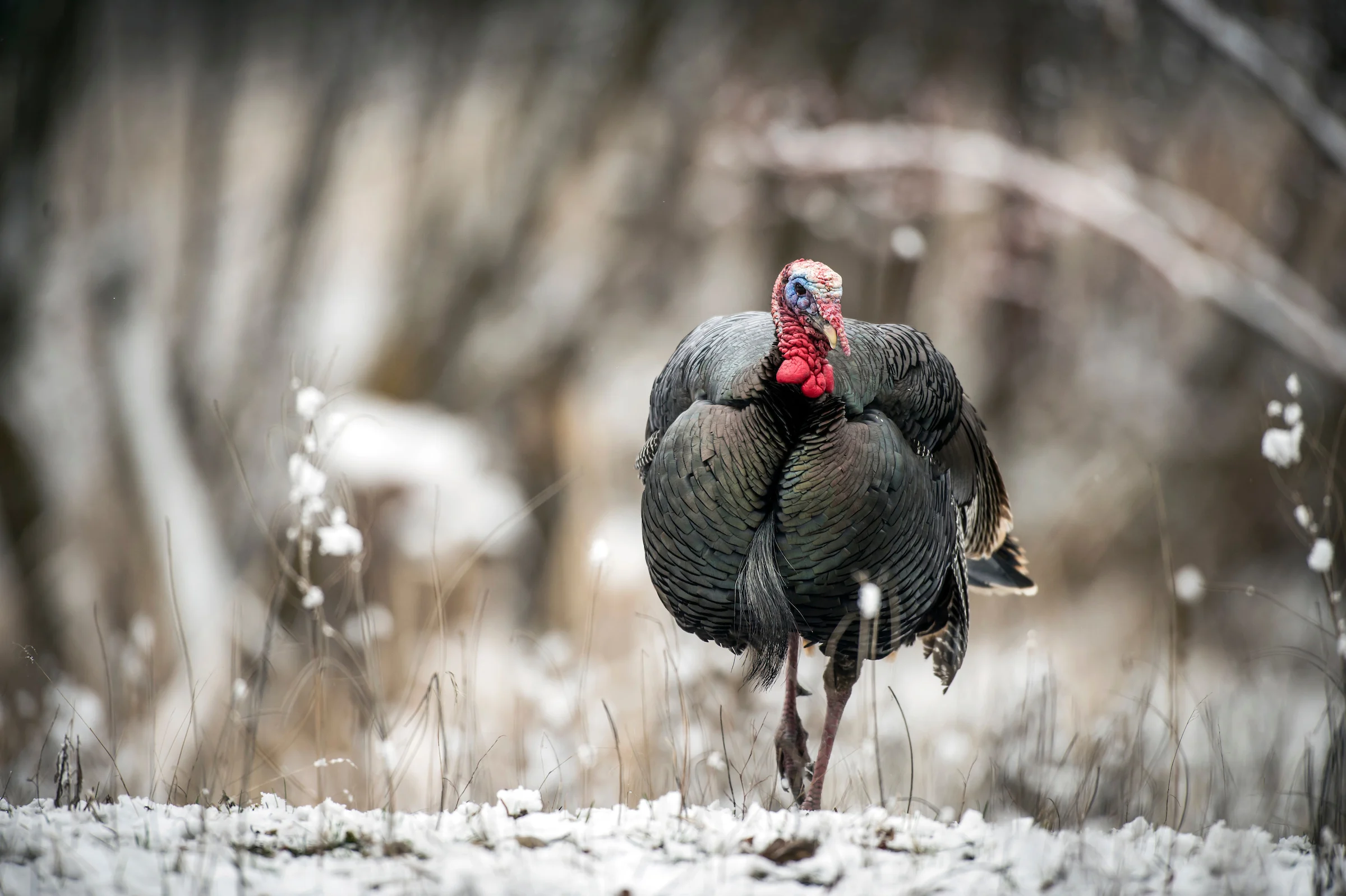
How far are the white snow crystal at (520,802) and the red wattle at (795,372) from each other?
1.20 meters

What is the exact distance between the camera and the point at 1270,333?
24.0ft

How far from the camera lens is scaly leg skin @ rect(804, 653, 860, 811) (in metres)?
3.05

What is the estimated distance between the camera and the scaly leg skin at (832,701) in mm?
3055

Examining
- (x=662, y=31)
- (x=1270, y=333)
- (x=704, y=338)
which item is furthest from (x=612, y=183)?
(x=704, y=338)

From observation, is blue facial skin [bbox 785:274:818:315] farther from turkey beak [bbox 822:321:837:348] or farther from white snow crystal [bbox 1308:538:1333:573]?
white snow crystal [bbox 1308:538:1333:573]

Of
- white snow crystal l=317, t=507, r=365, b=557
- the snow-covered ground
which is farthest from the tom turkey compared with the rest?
white snow crystal l=317, t=507, r=365, b=557

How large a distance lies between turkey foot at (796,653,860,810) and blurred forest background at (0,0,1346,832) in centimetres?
422

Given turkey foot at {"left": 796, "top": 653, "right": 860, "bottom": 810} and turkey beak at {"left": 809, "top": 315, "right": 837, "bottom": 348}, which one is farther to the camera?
turkey foot at {"left": 796, "top": 653, "right": 860, "bottom": 810}

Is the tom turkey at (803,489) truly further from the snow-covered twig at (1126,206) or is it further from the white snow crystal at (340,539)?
the snow-covered twig at (1126,206)

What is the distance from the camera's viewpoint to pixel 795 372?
103 inches

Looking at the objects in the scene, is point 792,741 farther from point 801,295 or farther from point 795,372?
point 801,295

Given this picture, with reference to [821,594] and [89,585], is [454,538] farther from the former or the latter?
[821,594]

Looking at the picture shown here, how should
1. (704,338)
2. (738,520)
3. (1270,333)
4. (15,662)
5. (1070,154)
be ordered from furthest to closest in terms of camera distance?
(1070,154) < (1270,333) < (15,662) < (704,338) < (738,520)

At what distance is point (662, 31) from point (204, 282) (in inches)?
168
